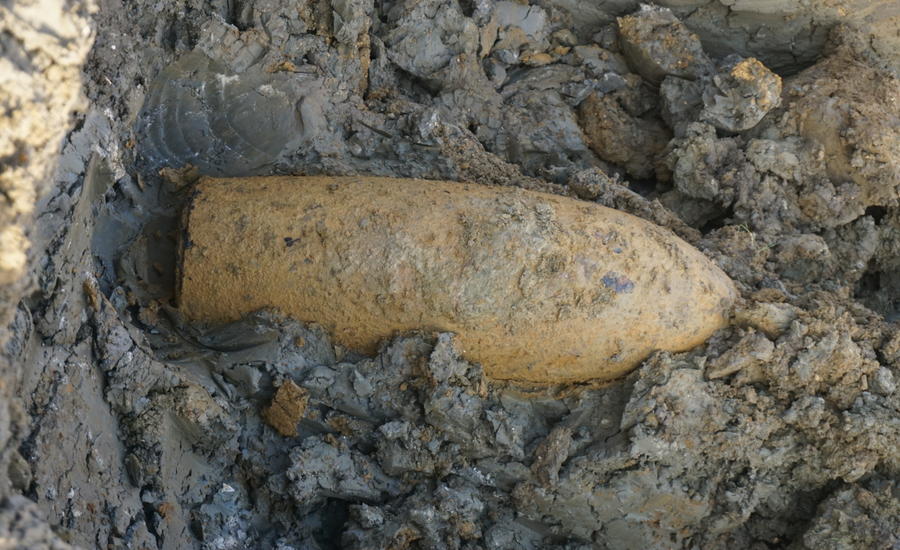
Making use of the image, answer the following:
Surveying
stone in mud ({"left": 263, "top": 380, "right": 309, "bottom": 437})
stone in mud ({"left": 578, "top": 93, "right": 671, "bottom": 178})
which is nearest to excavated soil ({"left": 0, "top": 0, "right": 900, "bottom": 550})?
stone in mud ({"left": 263, "top": 380, "right": 309, "bottom": 437})

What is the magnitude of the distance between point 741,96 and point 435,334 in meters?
1.97

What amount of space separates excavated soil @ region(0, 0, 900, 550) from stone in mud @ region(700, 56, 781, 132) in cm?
1

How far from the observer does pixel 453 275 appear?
329 cm

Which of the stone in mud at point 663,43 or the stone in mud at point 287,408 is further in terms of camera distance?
the stone in mud at point 663,43

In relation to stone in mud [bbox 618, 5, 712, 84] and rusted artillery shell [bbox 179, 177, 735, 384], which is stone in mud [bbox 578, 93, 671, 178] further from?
rusted artillery shell [bbox 179, 177, 735, 384]

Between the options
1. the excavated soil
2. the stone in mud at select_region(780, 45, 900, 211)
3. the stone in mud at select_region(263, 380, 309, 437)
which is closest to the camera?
the excavated soil

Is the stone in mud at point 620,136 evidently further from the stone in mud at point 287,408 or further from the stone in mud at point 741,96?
the stone in mud at point 287,408

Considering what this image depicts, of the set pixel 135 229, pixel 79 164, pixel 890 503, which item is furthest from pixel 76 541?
pixel 890 503

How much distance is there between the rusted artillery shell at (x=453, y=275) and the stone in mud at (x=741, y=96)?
1.09 m

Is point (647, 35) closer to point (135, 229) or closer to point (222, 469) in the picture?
point (135, 229)

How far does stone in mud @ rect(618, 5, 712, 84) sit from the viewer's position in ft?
14.6

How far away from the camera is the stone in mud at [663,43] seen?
4453 mm

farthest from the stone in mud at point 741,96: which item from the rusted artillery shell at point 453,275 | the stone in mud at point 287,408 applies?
the stone in mud at point 287,408

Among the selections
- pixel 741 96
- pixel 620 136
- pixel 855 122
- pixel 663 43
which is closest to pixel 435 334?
pixel 620 136
